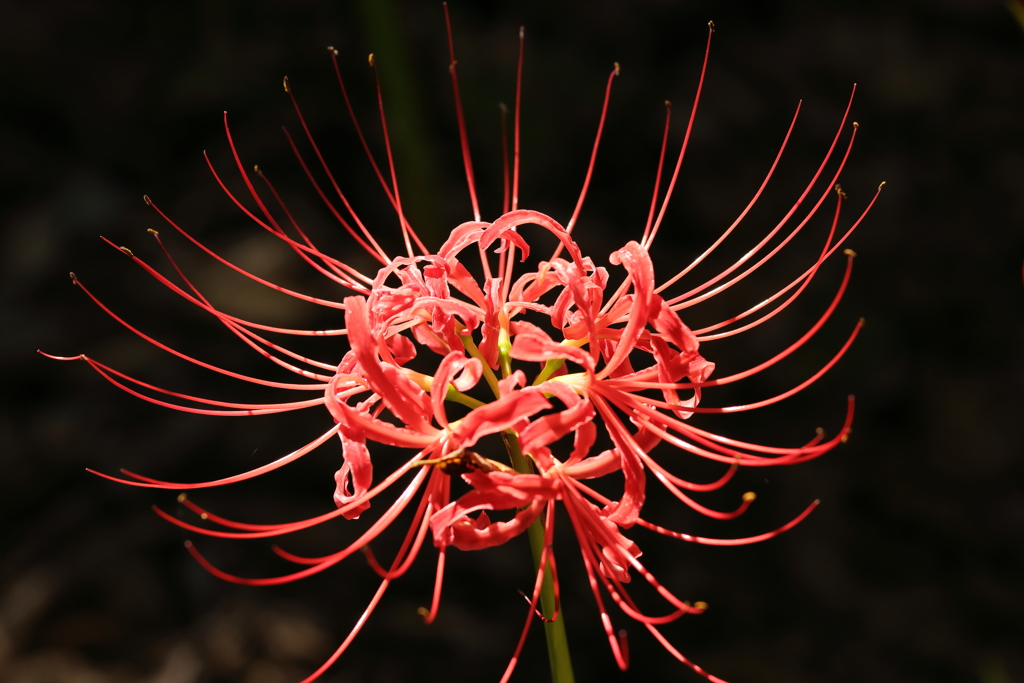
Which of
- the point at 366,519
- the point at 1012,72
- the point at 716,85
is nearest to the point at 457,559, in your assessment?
the point at 366,519

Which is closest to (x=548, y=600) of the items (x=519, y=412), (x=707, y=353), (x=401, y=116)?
(x=519, y=412)

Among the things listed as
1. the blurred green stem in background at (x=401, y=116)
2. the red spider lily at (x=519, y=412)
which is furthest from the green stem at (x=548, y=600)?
the blurred green stem in background at (x=401, y=116)

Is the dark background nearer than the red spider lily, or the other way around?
the red spider lily

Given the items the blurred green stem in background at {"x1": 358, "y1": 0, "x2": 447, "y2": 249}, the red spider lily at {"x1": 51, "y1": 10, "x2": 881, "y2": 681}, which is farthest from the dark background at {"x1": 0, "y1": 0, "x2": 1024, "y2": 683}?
the red spider lily at {"x1": 51, "y1": 10, "x2": 881, "y2": 681}

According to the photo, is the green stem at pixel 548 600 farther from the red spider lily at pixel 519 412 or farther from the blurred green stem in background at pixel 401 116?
the blurred green stem in background at pixel 401 116

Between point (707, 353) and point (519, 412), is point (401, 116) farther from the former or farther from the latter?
point (519, 412)

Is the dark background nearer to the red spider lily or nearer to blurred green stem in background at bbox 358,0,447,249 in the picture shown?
blurred green stem in background at bbox 358,0,447,249

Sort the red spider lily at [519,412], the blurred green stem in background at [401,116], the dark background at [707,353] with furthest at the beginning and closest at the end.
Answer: the dark background at [707,353], the blurred green stem in background at [401,116], the red spider lily at [519,412]
